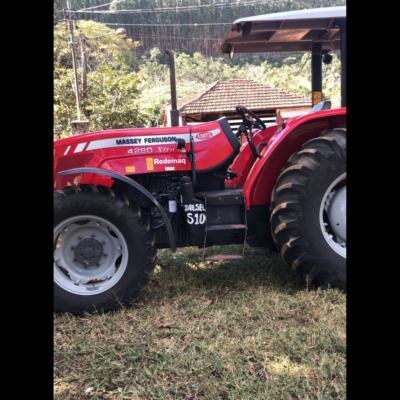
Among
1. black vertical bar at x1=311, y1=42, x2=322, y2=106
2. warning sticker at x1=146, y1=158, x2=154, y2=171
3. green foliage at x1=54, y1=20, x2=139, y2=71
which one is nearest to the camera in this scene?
warning sticker at x1=146, y1=158, x2=154, y2=171

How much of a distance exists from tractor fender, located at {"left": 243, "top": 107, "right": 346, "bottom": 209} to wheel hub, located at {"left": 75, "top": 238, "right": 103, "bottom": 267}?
4.03ft

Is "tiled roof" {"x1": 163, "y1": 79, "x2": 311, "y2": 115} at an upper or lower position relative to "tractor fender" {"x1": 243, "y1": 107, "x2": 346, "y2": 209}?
upper

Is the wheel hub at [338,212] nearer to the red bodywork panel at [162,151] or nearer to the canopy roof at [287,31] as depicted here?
the red bodywork panel at [162,151]

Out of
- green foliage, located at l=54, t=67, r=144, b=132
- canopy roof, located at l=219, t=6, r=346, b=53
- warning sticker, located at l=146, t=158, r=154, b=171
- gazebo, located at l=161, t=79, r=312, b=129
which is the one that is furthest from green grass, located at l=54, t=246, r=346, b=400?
green foliage, located at l=54, t=67, r=144, b=132

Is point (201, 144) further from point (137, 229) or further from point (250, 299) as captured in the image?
point (250, 299)

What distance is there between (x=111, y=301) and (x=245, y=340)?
3.49 feet

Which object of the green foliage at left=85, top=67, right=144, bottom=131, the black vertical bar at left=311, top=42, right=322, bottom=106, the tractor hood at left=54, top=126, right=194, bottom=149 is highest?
the green foliage at left=85, top=67, right=144, bottom=131

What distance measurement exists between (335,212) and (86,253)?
1.93m

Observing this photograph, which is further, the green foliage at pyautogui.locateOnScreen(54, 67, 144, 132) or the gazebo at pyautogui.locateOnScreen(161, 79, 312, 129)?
the green foliage at pyautogui.locateOnScreen(54, 67, 144, 132)

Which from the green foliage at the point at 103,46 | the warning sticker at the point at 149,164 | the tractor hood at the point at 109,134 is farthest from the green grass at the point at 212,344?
the green foliage at the point at 103,46

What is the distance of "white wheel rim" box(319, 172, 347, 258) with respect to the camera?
2.91 m

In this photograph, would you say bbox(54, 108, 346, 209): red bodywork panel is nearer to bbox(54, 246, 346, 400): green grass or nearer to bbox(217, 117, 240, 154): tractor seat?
bbox(217, 117, 240, 154): tractor seat

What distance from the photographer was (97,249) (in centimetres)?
284

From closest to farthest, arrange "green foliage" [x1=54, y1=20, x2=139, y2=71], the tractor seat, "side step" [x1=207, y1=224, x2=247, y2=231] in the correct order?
"side step" [x1=207, y1=224, x2=247, y2=231] < the tractor seat < "green foliage" [x1=54, y1=20, x2=139, y2=71]
